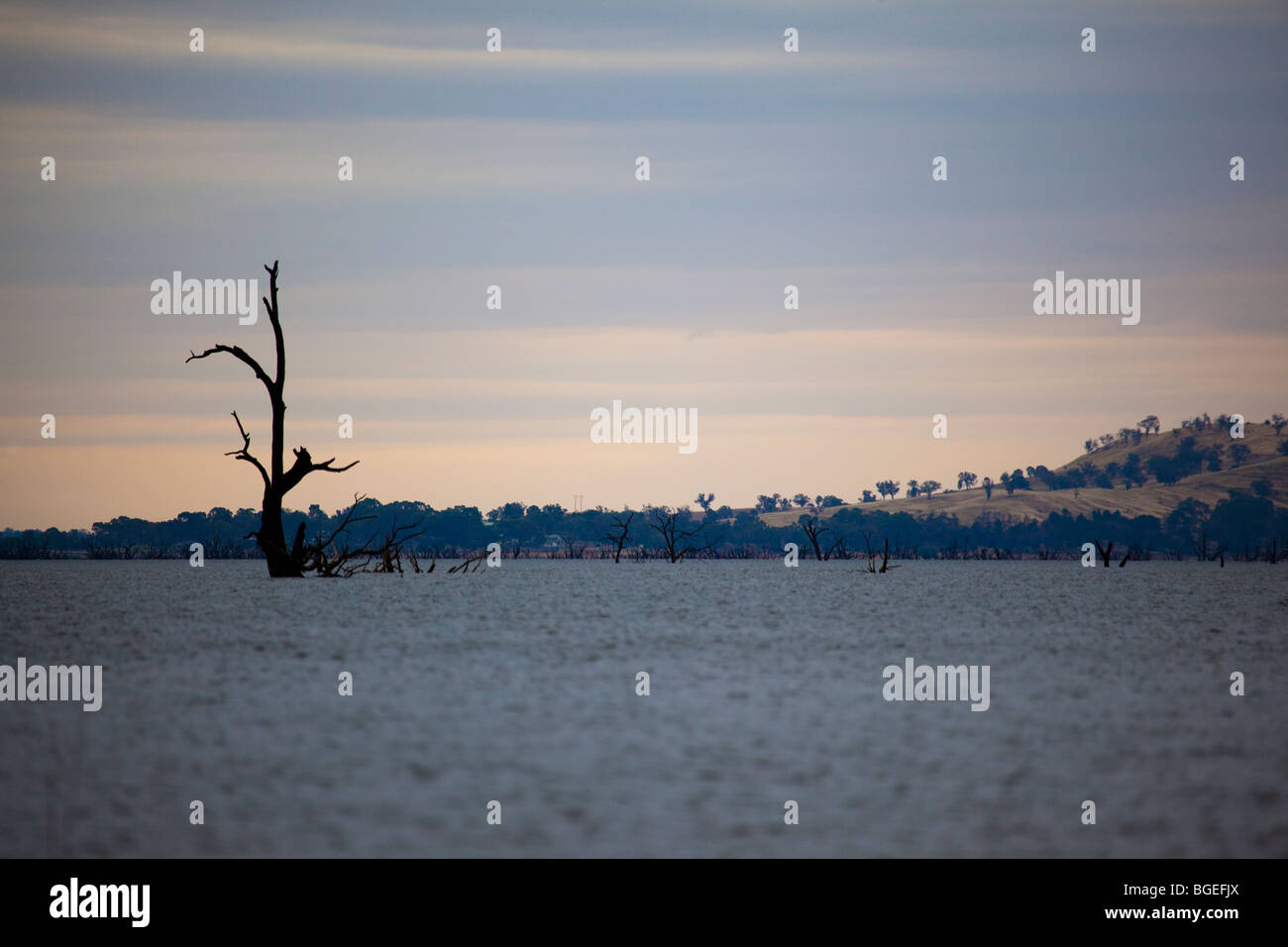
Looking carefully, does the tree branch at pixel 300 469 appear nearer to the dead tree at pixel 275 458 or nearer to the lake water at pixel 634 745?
the dead tree at pixel 275 458

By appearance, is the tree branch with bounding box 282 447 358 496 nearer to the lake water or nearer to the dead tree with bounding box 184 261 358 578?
the dead tree with bounding box 184 261 358 578

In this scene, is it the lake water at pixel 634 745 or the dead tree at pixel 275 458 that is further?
the dead tree at pixel 275 458

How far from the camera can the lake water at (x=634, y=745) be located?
16.0 meters

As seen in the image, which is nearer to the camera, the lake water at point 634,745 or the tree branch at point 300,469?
the lake water at point 634,745

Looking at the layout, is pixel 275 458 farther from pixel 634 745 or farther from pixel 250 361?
pixel 634 745

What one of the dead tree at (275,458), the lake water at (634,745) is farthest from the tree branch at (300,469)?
the lake water at (634,745)

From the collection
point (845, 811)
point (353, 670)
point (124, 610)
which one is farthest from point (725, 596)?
point (845, 811)

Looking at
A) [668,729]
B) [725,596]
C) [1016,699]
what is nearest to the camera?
[668,729]

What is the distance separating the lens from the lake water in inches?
631
